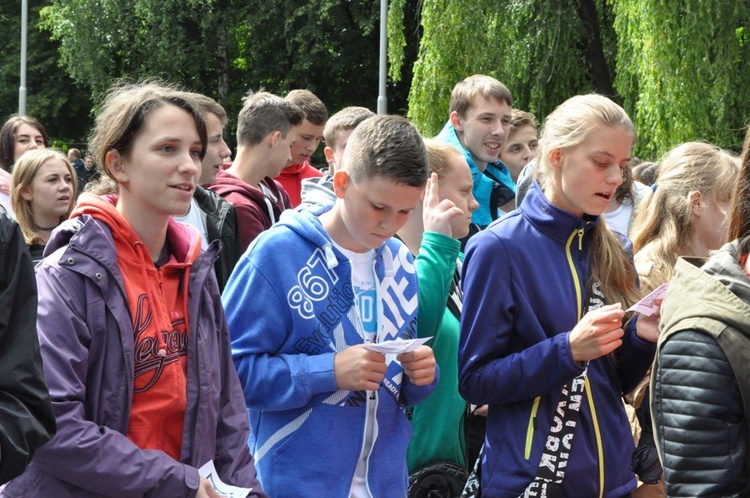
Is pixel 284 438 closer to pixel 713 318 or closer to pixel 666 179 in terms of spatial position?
pixel 713 318

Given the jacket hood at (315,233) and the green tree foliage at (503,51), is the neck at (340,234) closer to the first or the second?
the jacket hood at (315,233)

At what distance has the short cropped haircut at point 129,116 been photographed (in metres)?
2.89

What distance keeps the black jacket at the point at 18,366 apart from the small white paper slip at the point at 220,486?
67 centimetres

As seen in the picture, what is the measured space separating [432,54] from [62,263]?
13324 mm

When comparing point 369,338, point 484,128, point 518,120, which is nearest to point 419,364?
point 369,338

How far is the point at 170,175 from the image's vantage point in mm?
2842

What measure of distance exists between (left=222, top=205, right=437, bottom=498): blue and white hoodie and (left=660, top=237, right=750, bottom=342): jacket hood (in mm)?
1084

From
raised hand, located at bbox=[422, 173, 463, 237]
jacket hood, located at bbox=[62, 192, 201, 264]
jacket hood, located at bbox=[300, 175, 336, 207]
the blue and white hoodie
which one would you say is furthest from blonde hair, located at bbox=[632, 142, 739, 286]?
jacket hood, located at bbox=[62, 192, 201, 264]

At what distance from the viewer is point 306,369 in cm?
291

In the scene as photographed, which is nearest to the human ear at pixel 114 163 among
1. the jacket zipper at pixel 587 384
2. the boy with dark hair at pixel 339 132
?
the jacket zipper at pixel 587 384

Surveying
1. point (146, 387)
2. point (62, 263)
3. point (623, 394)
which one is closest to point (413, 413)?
point (623, 394)

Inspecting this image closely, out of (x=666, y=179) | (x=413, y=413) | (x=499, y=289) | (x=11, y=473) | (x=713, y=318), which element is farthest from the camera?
(x=666, y=179)

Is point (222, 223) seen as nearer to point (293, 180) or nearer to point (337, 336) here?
point (337, 336)

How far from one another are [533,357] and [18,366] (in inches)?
62.6
